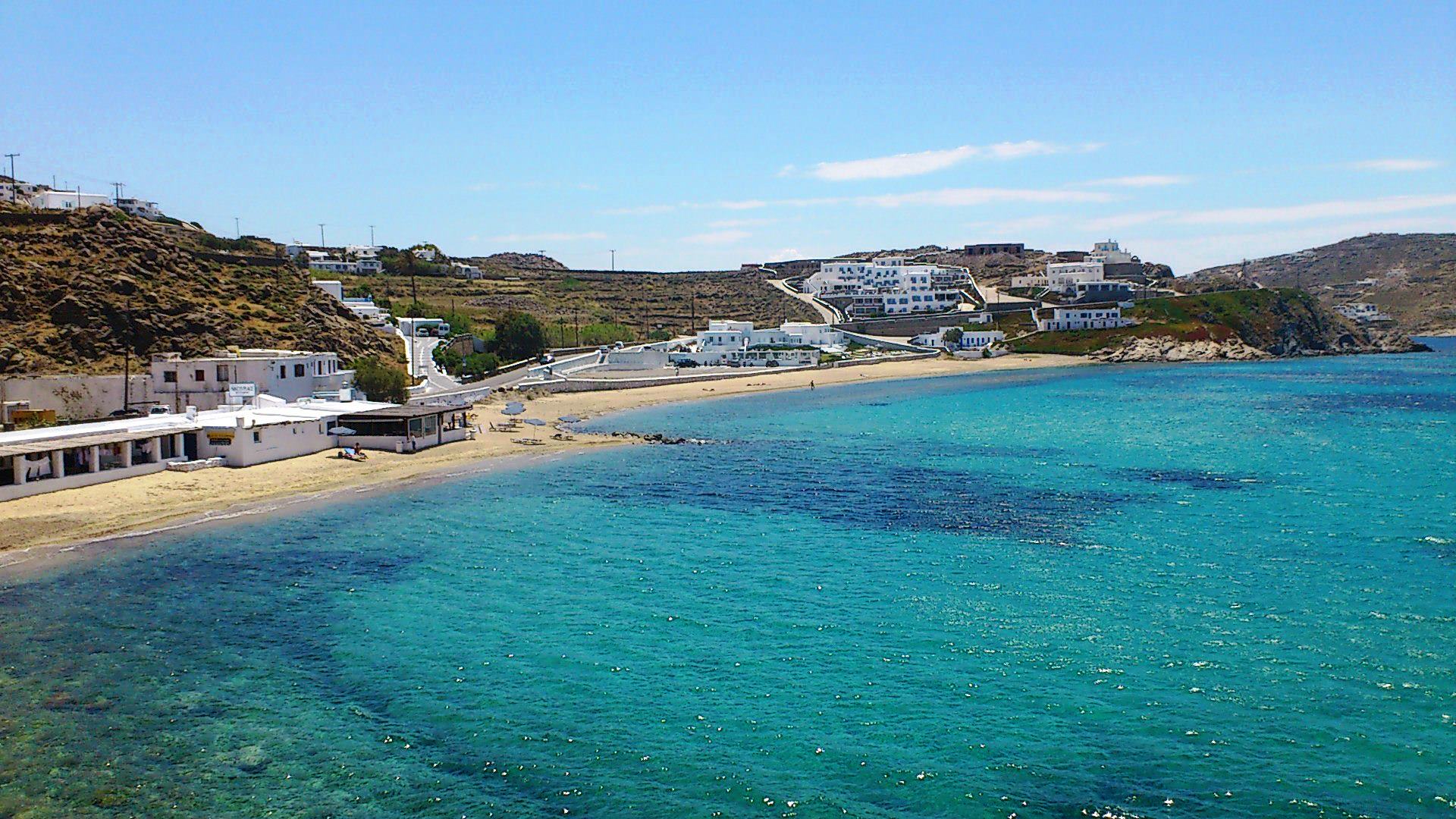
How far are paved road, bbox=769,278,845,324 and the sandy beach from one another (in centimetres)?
9353

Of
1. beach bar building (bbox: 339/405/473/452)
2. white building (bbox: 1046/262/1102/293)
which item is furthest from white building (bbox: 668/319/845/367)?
beach bar building (bbox: 339/405/473/452)

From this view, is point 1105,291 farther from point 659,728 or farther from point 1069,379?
point 659,728

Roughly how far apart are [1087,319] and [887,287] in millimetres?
34433

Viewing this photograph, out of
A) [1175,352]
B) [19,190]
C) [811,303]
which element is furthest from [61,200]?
[1175,352]

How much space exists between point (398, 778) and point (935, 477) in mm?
35330

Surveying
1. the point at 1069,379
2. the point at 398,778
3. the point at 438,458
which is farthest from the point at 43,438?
the point at 1069,379

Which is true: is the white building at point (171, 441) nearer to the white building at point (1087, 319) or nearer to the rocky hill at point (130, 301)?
the rocky hill at point (130, 301)

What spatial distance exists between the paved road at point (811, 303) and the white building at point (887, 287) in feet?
7.58

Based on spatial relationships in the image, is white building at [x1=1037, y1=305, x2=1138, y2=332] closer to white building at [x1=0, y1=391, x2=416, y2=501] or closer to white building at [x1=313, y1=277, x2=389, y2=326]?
white building at [x1=313, y1=277, x2=389, y2=326]

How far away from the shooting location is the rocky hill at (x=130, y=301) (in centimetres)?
6372

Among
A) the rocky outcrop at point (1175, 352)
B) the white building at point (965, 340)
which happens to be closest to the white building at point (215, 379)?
the white building at point (965, 340)

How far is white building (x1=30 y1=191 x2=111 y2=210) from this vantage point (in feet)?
360

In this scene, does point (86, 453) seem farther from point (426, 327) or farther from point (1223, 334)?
point (1223, 334)

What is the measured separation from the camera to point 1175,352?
139m
